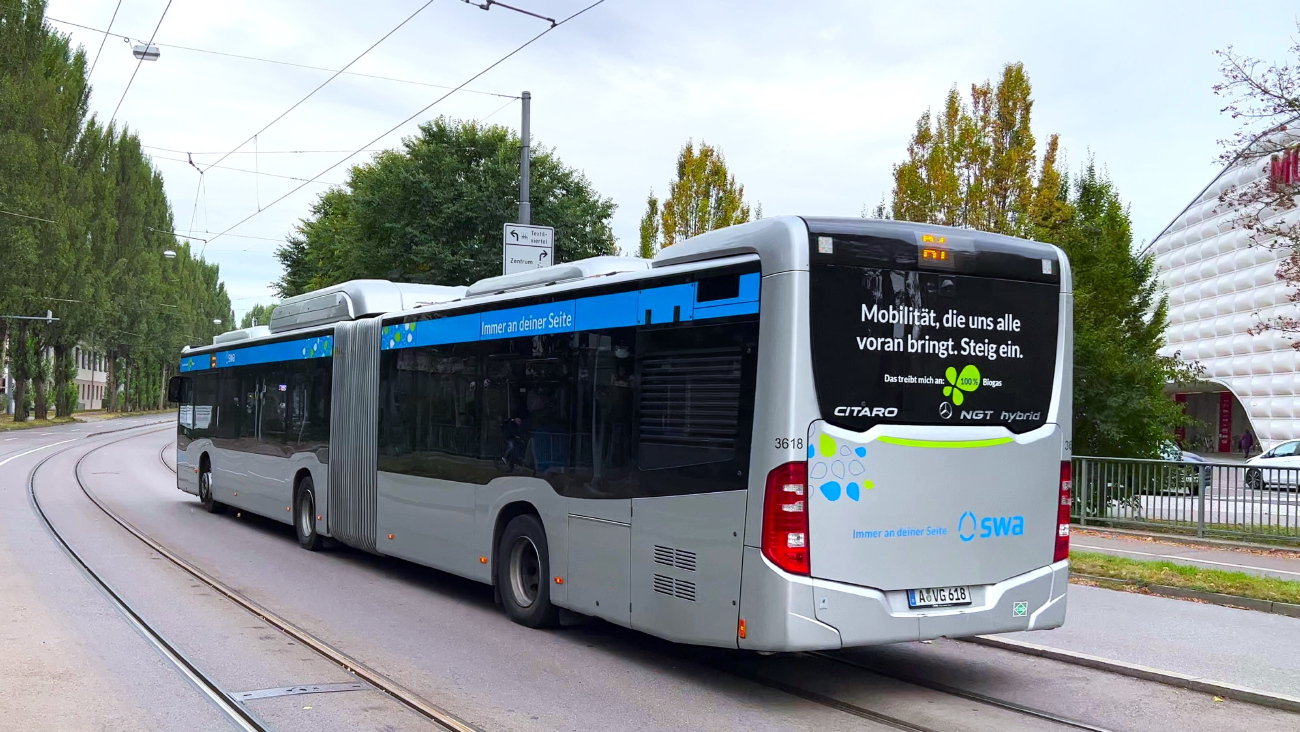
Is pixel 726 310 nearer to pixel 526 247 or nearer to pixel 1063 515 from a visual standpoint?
pixel 1063 515

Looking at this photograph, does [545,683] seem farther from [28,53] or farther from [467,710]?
[28,53]

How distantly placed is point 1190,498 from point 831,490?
13651 mm

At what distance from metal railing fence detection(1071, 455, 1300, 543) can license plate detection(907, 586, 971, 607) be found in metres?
11.8

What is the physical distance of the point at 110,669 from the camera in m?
7.62

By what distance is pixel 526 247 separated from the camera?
714 inches

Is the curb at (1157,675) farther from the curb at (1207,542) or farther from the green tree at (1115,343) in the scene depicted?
the green tree at (1115,343)

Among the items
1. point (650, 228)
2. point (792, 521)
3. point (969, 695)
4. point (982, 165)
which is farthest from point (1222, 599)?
point (650, 228)

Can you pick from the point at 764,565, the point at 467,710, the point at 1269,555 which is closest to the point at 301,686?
the point at 467,710

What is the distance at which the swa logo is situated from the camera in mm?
7145

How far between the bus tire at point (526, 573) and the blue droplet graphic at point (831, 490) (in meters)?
3.07

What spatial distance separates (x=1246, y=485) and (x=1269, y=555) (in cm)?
105

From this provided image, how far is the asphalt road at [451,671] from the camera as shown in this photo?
657cm

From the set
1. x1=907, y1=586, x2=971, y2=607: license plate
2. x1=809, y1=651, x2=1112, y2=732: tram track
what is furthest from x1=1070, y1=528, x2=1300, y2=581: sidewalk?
x1=907, y1=586, x2=971, y2=607: license plate

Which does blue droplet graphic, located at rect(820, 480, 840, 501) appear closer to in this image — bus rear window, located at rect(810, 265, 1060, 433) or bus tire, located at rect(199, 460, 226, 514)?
bus rear window, located at rect(810, 265, 1060, 433)
